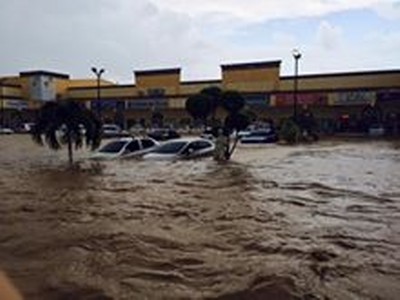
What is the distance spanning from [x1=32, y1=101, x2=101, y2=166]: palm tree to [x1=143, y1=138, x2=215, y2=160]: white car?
7.61 ft

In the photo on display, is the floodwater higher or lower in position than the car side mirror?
lower

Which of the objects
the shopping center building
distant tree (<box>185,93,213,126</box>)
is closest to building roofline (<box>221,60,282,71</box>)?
the shopping center building

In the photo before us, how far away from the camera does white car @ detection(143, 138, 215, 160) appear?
87.5 ft

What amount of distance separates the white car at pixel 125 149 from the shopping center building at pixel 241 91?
121 ft

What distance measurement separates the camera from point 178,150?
27094 millimetres

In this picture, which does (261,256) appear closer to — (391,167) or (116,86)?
(391,167)

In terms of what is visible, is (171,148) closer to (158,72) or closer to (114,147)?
(114,147)

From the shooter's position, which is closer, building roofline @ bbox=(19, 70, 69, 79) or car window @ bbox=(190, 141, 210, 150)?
car window @ bbox=(190, 141, 210, 150)

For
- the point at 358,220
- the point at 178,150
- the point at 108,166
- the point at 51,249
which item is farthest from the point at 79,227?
the point at 178,150

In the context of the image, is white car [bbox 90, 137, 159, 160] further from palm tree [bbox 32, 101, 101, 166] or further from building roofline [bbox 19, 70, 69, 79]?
building roofline [bbox 19, 70, 69, 79]

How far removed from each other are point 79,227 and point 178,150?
591 inches

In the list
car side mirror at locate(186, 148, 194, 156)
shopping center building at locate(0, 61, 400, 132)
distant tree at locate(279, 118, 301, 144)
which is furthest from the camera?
shopping center building at locate(0, 61, 400, 132)

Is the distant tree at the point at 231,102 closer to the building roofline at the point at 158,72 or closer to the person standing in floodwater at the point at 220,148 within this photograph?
the person standing in floodwater at the point at 220,148

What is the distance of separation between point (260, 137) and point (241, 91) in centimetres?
2506
